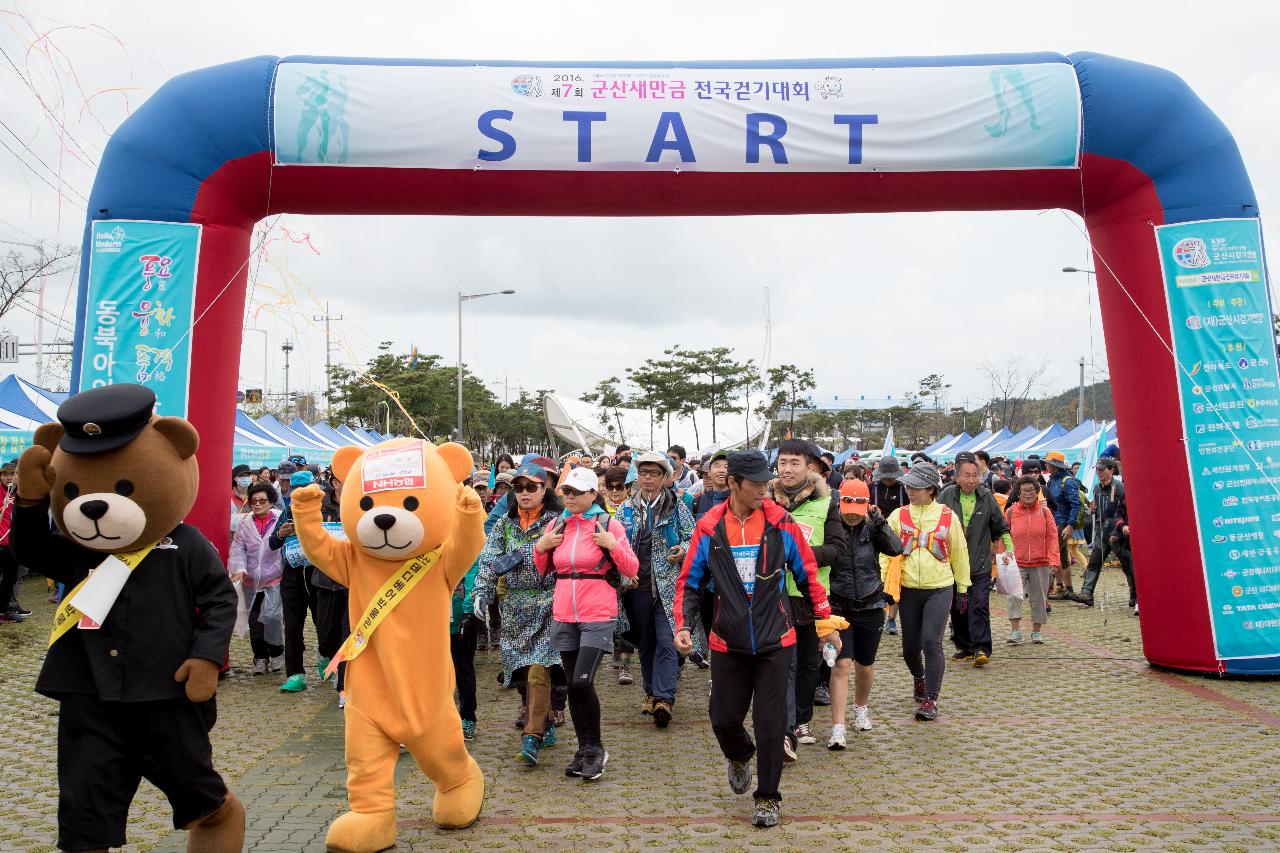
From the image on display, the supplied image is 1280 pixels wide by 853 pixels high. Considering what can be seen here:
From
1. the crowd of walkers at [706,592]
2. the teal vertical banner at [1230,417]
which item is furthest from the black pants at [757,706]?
the teal vertical banner at [1230,417]

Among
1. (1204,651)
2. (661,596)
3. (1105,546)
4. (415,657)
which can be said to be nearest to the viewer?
(415,657)

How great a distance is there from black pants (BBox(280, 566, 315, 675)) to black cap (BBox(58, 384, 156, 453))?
4514mm

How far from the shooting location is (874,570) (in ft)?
23.6

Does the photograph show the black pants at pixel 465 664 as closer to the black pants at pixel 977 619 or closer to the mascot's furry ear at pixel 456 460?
the mascot's furry ear at pixel 456 460

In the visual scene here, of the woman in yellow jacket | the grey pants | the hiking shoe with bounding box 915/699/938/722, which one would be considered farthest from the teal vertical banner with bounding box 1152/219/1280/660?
the hiking shoe with bounding box 915/699/938/722

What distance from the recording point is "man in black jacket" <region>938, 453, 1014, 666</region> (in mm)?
9570

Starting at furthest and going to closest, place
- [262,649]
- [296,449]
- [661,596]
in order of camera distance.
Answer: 1. [296,449]
2. [262,649]
3. [661,596]

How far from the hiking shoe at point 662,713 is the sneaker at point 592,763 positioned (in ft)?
4.40

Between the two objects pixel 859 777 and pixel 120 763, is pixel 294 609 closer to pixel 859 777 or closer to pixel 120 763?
A: pixel 120 763

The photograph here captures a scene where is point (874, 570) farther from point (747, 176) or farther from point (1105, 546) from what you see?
point (1105, 546)

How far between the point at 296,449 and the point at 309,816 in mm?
18885

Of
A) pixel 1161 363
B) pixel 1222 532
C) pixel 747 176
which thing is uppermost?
pixel 747 176

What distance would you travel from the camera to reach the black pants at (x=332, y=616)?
7770 millimetres

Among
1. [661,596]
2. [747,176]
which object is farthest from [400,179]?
[661,596]
